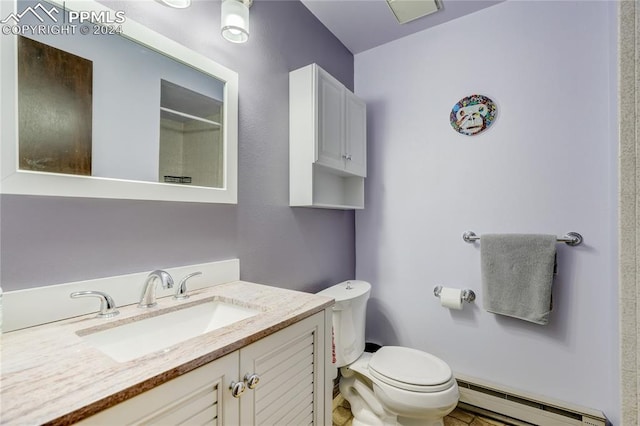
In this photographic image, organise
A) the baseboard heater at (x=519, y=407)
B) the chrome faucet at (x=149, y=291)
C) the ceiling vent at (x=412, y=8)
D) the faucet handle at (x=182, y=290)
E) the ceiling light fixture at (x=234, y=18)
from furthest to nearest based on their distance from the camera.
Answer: the ceiling vent at (x=412, y=8), the baseboard heater at (x=519, y=407), the ceiling light fixture at (x=234, y=18), the faucet handle at (x=182, y=290), the chrome faucet at (x=149, y=291)

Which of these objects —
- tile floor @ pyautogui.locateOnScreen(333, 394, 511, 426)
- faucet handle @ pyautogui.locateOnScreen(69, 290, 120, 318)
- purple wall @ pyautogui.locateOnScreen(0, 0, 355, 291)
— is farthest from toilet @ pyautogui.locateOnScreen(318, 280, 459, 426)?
faucet handle @ pyautogui.locateOnScreen(69, 290, 120, 318)

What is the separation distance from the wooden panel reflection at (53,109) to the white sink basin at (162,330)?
48 centimetres

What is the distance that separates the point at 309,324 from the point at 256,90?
1.12 m

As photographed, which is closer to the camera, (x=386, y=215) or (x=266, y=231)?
(x=266, y=231)

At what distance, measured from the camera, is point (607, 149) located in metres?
1.48

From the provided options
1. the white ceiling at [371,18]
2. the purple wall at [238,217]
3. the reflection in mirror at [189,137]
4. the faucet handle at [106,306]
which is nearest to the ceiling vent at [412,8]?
the white ceiling at [371,18]

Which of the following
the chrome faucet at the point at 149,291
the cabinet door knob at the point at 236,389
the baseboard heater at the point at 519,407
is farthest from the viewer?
the baseboard heater at the point at 519,407

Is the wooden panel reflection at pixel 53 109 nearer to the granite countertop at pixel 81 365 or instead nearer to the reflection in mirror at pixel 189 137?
the reflection in mirror at pixel 189 137

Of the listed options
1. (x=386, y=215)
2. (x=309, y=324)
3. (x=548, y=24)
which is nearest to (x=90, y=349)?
Answer: (x=309, y=324)

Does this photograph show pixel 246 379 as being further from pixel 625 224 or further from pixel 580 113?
pixel 580 113

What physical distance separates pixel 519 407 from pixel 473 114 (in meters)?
1.72

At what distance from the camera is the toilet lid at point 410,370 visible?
1354 mm

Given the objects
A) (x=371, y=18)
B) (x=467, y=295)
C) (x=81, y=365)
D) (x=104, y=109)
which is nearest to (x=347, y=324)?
(x=467, y=295)

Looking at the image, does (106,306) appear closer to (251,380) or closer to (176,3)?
(251,380)
